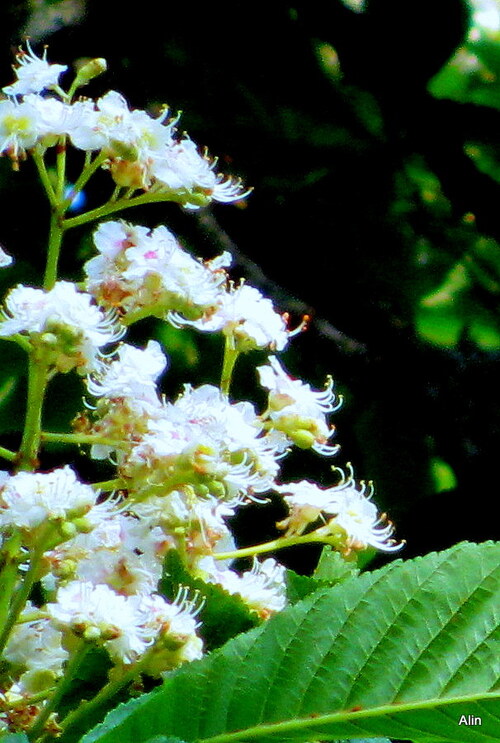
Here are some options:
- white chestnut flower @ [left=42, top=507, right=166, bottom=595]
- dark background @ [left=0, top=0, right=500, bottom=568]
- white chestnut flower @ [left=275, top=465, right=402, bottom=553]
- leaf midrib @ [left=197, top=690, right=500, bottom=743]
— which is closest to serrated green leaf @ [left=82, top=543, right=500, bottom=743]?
leaf midrib @ [left=197, top=690, right=500, bottom=743]

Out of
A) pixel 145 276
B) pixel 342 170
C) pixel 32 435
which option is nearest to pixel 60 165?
pixel 145 276

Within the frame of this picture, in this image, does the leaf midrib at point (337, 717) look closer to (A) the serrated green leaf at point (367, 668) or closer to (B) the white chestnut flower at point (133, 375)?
(A) the serrated green leaf at point (367, 668)

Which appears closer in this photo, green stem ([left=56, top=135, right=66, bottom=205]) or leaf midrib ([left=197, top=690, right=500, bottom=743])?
leaf midrib ([left=197, top=690, right=500, bottom=743])

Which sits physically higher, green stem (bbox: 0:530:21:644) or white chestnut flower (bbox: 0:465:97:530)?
white chestnut flower (bbox: 0:465:97:530)

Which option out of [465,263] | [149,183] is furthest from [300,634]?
[465,263]

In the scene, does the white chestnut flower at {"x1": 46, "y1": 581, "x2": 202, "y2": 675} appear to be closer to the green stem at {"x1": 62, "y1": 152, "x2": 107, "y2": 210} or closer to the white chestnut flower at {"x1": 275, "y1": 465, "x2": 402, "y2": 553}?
the white chestnut flower at {"x1": 275, "y1": 465, "x2": 402, "y2": 553}

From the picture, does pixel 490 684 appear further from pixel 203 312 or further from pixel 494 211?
pixel 494 211

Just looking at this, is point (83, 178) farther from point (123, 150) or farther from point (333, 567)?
point (333, 567)

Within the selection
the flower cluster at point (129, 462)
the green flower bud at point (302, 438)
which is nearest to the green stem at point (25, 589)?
the flower cluster at point (129, 462)
